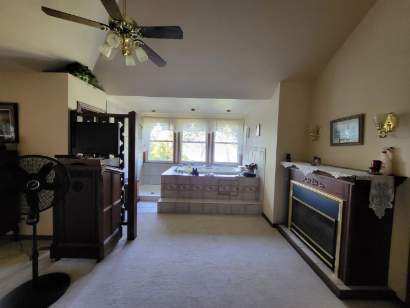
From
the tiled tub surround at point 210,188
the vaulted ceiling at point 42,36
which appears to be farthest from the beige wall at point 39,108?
the tiled tub surround at point 210,188

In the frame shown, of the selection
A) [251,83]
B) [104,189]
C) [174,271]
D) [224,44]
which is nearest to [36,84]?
[104,189]

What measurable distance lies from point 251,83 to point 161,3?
171cm

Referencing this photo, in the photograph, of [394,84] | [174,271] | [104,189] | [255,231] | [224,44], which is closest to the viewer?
[394,84]

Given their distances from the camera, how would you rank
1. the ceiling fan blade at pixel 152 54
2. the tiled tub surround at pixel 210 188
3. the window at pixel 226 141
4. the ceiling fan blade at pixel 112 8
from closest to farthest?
the ceiling fan blade at pixel 112 8 < the ceiling fan blade at pixel 152 54 < the tiled tub surround at pixel 210 188 < the window at pixel 226 141

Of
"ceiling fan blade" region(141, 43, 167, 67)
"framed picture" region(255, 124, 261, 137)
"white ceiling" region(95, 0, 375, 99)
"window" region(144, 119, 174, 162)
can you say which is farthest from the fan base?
"window" region(144, 119, 174, 162)

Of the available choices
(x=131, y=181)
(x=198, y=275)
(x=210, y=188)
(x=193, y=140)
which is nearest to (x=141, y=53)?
(x=131, y=181)

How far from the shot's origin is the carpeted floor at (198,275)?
175 centimetres

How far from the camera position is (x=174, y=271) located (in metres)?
2.14

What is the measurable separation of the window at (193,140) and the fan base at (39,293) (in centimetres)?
454

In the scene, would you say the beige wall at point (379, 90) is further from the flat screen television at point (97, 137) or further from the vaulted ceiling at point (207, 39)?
the flat screen television at point (97, 137)

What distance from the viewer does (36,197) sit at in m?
1.65

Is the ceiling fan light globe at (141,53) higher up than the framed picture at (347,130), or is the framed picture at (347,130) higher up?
the ceiling fan light globe at (141,53)

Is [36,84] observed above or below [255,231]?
above

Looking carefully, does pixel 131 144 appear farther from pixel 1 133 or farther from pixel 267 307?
pixel 267 307
